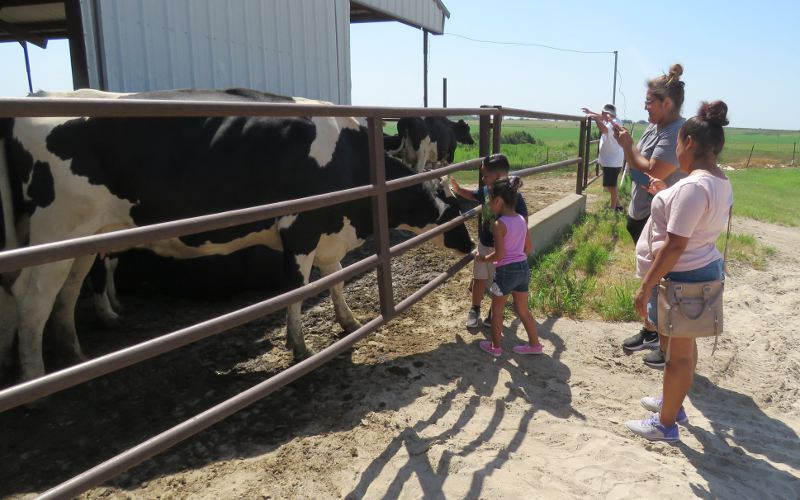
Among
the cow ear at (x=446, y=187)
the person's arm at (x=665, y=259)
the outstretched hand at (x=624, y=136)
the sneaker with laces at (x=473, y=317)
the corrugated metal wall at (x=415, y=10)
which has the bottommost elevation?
the sneaker with laces at (x=473, y=317)

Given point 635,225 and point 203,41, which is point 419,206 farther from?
point 203,41

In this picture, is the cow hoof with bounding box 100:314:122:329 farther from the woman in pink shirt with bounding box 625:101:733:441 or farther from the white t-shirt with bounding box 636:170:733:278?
the white t-shirt with bounding box 636:170:733:278

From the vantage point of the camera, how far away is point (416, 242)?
345cm

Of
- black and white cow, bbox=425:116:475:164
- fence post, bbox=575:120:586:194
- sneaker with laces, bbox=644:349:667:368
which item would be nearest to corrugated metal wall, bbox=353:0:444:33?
black and white cow, bbox=425:116:475:164

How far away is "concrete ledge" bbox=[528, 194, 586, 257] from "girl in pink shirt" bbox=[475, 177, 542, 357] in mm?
2057

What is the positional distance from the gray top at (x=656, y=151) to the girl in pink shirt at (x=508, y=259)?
2.75 feet

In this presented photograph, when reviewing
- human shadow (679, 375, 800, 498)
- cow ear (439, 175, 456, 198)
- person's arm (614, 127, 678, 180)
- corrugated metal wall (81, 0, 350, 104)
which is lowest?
human shadow (679, 375, 800, 498)

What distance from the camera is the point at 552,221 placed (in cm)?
636

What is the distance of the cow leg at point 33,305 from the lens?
3.23 metres

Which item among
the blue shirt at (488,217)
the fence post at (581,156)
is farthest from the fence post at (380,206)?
the fence post at (581,156)

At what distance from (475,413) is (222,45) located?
17.5ft

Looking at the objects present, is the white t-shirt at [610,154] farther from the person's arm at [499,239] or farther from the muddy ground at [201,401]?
the person's arm at [499,239]

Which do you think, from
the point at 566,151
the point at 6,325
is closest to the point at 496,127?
the point at 6,325

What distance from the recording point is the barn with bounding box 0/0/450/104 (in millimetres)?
4910
